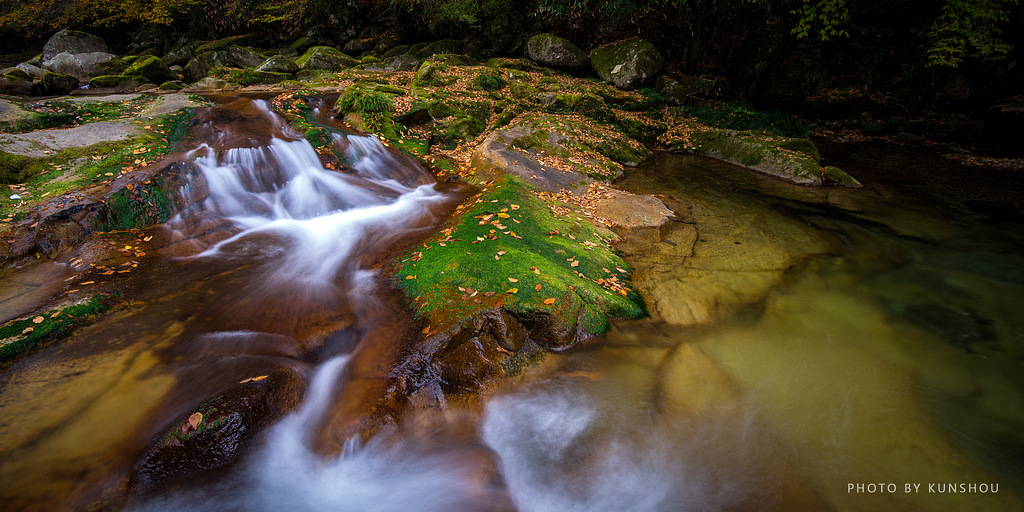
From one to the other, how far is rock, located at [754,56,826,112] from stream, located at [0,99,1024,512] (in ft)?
36.8

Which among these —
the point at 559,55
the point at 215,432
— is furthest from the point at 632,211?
the point at 559,55

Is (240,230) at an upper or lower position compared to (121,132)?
lower

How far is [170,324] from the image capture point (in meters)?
3.98

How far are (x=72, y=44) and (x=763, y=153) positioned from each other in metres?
32.0

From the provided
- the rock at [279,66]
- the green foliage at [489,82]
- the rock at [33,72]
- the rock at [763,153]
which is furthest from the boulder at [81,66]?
the rock at [763,153]

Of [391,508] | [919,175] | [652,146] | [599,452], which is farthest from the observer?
[652,146]

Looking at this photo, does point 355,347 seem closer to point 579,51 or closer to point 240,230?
point 240,230

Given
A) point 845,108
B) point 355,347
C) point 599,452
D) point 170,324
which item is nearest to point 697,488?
point 599,452

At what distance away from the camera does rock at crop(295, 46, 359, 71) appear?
15914 millimetres

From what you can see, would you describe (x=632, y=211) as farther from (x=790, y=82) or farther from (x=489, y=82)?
(x=790, y=82)

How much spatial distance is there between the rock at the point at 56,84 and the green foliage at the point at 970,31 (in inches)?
1161

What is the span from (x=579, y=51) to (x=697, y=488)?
15.5 meters

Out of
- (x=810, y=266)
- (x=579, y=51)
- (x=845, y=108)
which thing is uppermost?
(x=579, y=51)

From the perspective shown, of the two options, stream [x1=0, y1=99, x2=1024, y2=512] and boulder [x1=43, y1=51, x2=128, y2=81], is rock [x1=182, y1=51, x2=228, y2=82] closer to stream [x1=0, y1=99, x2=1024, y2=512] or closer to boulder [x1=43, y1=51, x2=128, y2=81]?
boulder [x1=43, y1=51, x2=128, y2=81]
